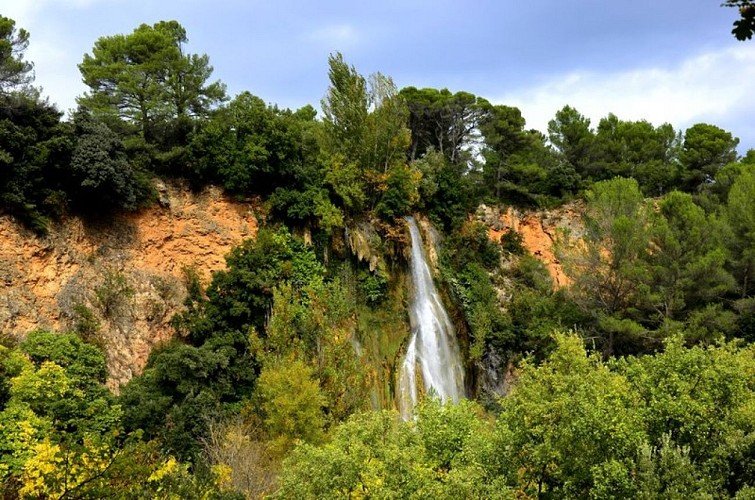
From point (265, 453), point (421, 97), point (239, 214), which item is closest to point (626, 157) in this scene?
point (421, 97)

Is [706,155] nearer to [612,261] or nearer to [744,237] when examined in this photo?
[744,237]

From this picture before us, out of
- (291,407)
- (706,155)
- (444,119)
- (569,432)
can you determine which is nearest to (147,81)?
(291,407)

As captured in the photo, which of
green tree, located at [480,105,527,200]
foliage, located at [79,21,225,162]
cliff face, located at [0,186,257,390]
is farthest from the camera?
green tree, located at [480,105,527,200]

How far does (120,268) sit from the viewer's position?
19656mm

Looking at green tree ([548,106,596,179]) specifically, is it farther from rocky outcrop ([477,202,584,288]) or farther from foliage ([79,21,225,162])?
foliage ([79,21,225,162])

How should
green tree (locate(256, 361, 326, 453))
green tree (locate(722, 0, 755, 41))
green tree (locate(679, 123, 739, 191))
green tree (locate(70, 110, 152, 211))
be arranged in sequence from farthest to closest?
green tree (locate(679, 123, 739, 191)), green tree (locate(70, 110, 152, 211)), green tree (locate(256, 361, 326, 453)), green tree (locate(722, 0, 755, 41))

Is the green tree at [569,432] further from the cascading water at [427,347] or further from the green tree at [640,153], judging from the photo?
the green tree at [640,153]

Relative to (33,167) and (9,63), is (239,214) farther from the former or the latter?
(9,63)

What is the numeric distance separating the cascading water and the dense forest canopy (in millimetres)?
684

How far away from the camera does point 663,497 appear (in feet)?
27.1

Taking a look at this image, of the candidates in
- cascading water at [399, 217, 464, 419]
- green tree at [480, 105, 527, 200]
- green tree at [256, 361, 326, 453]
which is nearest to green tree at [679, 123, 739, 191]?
green tree at [480, 105, 527, 200]

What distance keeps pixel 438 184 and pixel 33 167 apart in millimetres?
17876

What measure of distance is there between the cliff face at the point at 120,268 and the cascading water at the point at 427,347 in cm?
773

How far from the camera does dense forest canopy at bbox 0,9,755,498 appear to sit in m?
9.35
